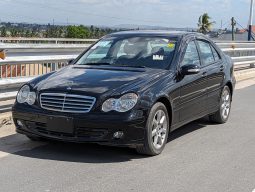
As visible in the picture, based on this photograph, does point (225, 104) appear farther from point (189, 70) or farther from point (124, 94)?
point (124, 94)

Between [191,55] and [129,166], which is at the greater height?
[191,55]

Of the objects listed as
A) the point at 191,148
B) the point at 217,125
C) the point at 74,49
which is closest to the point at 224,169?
the point at 191,148

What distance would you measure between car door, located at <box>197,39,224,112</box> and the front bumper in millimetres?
2261

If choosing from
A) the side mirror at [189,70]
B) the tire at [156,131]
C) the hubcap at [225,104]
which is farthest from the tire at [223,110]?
the tire at [156,131]

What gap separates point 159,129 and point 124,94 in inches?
30.9

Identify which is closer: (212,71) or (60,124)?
(60,124)

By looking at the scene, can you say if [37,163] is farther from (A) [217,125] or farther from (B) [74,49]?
(B) [74,49]

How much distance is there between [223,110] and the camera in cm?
874

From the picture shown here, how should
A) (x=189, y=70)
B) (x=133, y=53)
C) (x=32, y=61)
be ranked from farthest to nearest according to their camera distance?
(x=32, y=61) → (x=133, y=53) → (x=189, y=70)

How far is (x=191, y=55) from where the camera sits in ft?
24.6

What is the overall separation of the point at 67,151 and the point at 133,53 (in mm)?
1734

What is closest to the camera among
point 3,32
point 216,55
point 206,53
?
point 206,53

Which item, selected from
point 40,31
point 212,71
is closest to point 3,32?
point 40,31

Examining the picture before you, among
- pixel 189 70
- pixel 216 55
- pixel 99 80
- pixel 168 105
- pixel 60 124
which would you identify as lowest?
pixel 60 124
